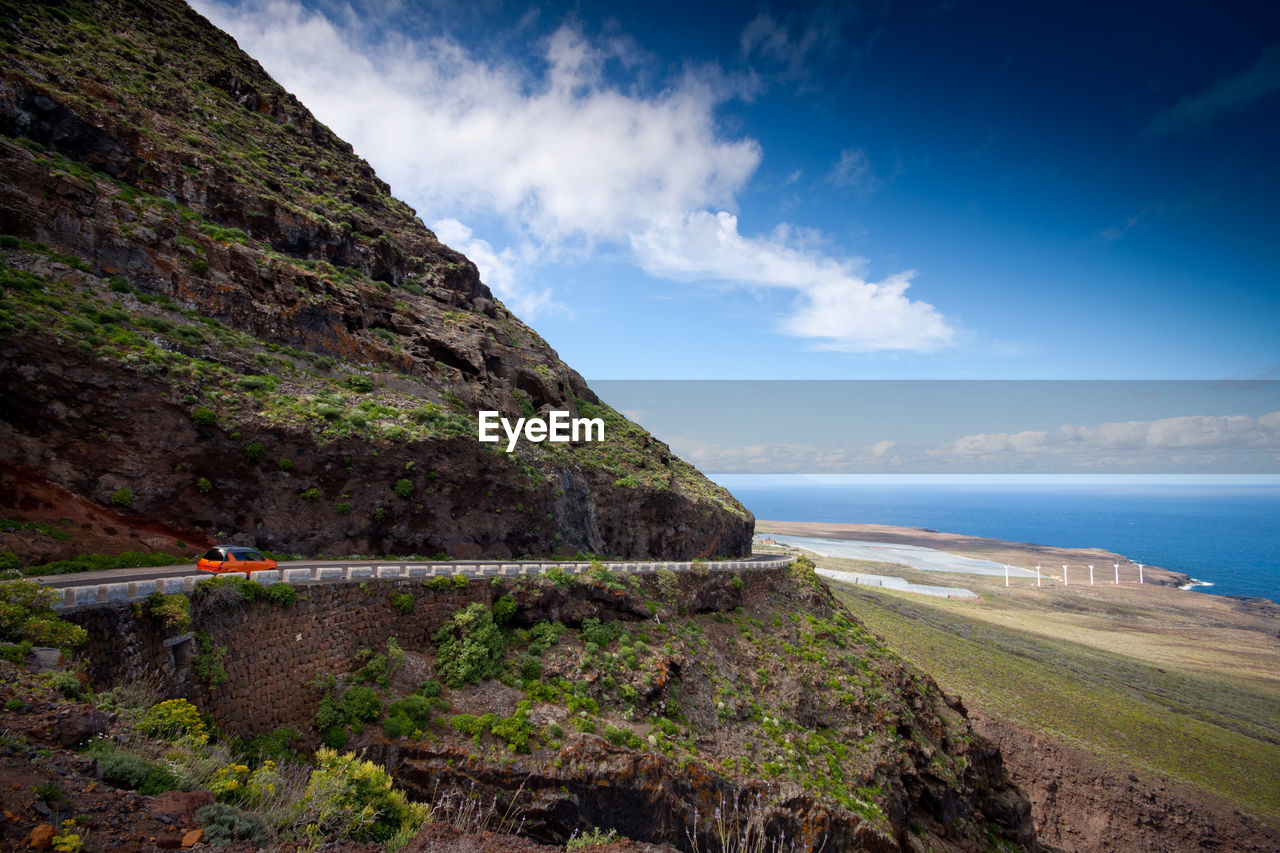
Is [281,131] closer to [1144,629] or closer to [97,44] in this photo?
[97,44]

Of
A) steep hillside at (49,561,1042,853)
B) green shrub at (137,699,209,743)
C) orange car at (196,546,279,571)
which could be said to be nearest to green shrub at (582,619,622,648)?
steep hillside at (49,561,1042,853)

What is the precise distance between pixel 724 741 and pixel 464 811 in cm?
1000

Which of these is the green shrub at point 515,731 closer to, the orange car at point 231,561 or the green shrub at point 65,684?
the orange car at point 231,561

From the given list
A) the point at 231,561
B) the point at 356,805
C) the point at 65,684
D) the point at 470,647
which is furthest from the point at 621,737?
the point at 65,684

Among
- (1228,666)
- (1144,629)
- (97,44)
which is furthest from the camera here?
(1144,629)

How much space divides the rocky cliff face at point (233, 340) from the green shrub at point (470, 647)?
659cm

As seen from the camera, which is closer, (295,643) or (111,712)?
(111,712)

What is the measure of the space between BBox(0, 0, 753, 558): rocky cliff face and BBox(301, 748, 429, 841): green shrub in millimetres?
12189

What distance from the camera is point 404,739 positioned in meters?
14.2

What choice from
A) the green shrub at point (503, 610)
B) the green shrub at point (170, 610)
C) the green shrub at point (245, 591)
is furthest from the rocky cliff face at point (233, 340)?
the green shrub at point (170, 610)

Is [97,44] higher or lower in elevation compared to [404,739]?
higher

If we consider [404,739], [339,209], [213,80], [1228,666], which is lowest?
[1228,666]

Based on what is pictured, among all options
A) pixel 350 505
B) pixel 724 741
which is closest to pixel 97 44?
pixel 350 505

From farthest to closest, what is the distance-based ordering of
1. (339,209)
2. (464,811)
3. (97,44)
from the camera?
(339,209) → (97,44) → (464,811)
